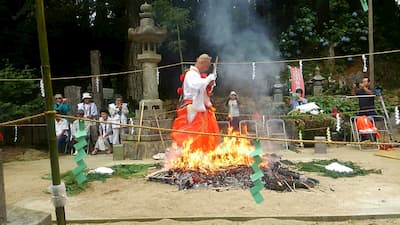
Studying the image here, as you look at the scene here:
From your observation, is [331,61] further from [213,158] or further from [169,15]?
[213,158]

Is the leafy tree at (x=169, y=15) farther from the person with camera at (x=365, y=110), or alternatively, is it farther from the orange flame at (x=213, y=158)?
the orange flame at (x=213, y=158)

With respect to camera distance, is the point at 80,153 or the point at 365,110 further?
the point at 365,110

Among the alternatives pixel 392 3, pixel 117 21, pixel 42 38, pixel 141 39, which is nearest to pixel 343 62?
pixel 392 3

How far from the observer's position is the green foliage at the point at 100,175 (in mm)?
6656

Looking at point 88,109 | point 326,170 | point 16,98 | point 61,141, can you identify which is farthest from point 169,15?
point 326,170

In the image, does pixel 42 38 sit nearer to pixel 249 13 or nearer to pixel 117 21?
pixel 117 21

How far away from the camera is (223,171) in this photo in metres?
7.02

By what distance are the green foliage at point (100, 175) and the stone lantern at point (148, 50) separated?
94.5 inches

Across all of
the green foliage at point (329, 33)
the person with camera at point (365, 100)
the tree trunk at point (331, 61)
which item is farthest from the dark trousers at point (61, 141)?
the tree trunk at point (331, 61)

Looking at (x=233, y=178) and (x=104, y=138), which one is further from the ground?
(x=104, y=138)

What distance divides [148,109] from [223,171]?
4.00 m

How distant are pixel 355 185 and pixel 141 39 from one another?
6203mm

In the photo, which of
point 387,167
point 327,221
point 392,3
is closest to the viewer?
point 327,221

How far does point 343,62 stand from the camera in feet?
59.6
